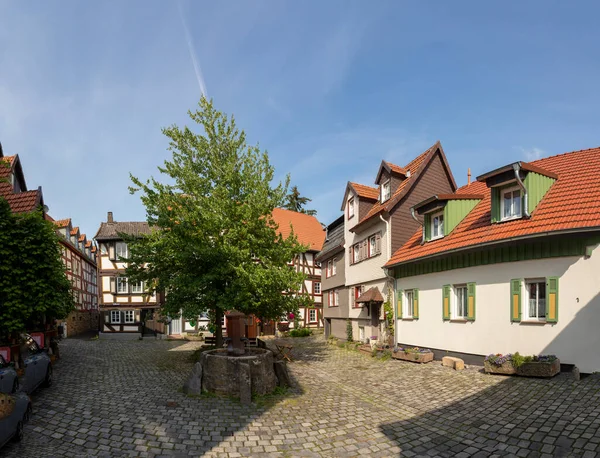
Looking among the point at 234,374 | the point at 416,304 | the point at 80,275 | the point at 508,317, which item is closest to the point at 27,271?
the point at 234,374

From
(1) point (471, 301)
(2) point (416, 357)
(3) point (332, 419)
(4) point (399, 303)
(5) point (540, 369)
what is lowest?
(2) point (416, 357)

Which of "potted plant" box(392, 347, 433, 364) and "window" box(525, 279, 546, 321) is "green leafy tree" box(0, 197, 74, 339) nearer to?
"potted plant" box(392, 347, 433, 364)

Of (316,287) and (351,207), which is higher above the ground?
(351,207)

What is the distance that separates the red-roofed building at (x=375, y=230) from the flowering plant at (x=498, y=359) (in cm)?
687

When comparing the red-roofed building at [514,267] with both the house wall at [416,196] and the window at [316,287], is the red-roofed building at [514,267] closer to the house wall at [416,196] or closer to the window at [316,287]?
the house wall at [416,196]

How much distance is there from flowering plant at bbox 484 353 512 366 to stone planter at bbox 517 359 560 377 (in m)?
0.52

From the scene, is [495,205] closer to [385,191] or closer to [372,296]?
[372,296]

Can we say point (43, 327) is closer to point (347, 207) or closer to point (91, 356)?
point (91, 356)

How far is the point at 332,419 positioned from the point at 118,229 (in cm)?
2991

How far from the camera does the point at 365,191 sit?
75.4ft

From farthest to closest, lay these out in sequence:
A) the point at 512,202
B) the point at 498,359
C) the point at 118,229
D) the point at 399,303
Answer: the point at 118,229, the point at 399,303, the point at 512,202, the point at 498,359

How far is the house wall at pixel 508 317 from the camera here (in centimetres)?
1098

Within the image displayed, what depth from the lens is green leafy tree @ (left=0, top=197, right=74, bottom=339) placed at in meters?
13.1

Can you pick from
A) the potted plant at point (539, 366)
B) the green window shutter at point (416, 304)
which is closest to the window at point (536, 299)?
the potted plant at point (539, 366)
